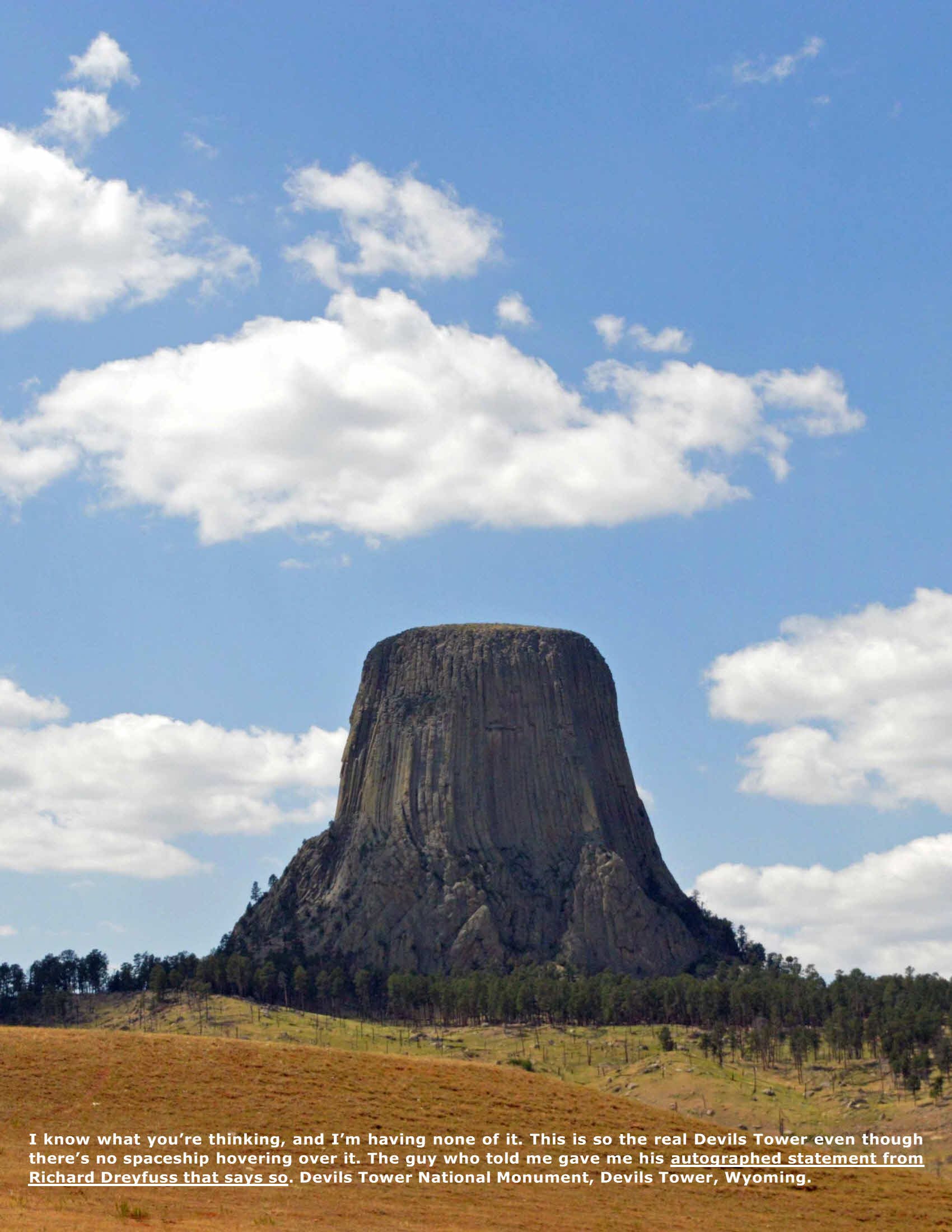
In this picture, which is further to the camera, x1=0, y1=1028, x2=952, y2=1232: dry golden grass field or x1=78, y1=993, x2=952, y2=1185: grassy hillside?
x1=78, y1=993, x2=952, y2=1185: grassy hillside

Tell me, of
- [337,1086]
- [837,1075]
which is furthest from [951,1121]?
[337,1086]

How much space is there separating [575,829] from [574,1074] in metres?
78.2

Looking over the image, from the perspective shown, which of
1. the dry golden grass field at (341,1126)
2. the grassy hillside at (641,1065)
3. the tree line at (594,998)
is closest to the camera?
the dry golden grass field at (341,1126)

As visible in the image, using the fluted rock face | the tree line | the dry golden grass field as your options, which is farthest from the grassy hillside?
the fluted rock face

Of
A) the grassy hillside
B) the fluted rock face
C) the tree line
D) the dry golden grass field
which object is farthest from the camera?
the fluted rock face

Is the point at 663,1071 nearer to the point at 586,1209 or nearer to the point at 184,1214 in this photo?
the point at 586,1209

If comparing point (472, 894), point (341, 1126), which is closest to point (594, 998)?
point (472, 894)

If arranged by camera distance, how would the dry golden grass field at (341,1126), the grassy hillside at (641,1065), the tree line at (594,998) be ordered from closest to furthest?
1. the dry golden grass field at (341,1126)
2. the grassy hillside at (641,1065)
3. the tree line at (594,998)

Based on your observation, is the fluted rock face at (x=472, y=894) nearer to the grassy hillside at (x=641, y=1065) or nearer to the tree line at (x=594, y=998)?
the tree line at (x=594, y=998)

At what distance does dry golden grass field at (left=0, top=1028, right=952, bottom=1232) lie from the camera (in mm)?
47750

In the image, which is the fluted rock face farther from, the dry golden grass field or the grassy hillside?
the dry golden grass field

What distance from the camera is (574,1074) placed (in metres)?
121

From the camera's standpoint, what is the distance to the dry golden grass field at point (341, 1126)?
47750 mm

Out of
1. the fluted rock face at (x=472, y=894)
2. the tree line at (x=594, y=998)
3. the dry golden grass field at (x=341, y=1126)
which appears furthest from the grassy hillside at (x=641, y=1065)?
the fluted rock face at (x=472, y=894)
